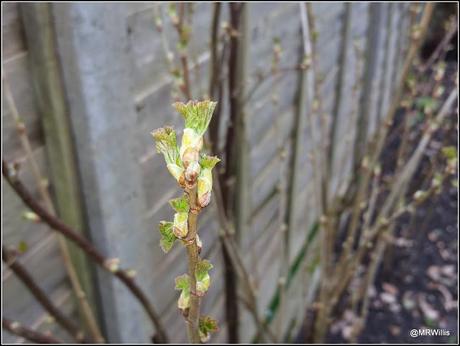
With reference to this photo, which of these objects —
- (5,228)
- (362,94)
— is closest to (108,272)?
(5,228)

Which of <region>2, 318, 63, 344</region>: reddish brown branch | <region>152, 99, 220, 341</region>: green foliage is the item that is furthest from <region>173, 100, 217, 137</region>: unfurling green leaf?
<region>2, 318, 63, 344</region>: reddish brown branch

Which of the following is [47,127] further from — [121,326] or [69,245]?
[121,326]

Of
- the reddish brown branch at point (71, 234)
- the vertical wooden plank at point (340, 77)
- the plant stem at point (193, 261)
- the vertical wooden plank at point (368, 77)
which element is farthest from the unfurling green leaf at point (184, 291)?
the vertical wooden plank at point (368, 77)

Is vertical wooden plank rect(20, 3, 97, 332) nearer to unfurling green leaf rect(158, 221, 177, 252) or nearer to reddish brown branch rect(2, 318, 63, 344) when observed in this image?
reddish brown branch rect(2, 318, 63, 344)

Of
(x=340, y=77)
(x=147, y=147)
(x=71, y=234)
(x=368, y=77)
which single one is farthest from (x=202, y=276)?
(x=368, y=77)

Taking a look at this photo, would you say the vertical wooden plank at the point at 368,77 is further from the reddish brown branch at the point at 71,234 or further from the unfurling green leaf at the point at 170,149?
the unfurling green leaf at the point at 170,149

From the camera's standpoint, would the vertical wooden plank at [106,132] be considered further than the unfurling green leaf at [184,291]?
Yes
